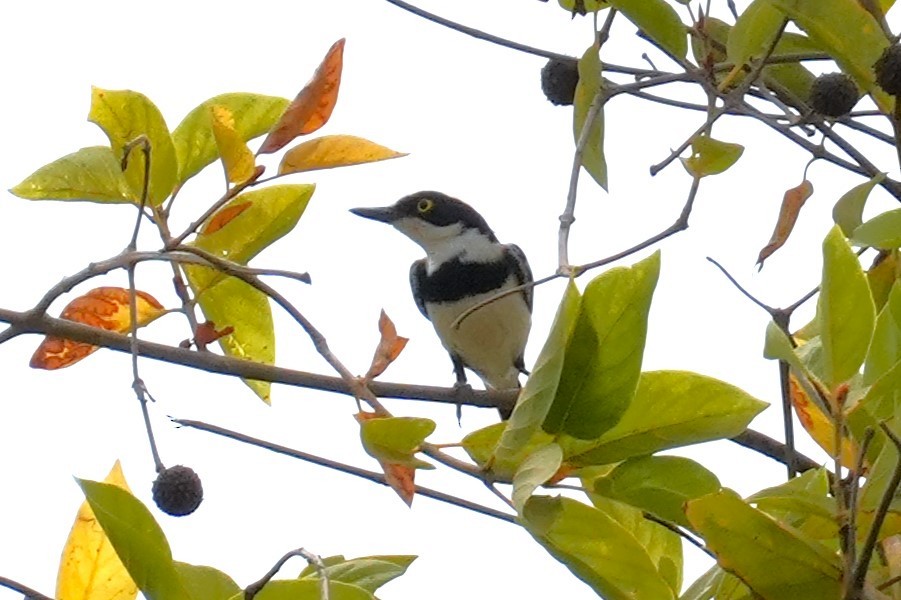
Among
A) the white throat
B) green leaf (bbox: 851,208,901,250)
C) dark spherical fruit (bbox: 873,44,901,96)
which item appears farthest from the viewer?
the white throat

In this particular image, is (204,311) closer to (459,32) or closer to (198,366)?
(198,366)

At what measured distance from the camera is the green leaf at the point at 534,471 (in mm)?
1227

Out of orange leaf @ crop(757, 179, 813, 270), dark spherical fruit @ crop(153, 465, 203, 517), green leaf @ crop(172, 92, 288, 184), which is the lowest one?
dark spherical fruit @ crop(153, 465, 203, 517)

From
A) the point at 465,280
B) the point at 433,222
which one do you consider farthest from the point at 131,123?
the point at 433,222

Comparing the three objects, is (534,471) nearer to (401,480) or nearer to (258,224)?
(401,480)

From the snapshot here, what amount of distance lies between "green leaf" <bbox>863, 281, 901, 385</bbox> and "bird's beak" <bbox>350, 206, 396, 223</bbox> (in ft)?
10.9

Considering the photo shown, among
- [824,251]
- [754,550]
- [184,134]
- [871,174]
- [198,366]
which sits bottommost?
[754,550]

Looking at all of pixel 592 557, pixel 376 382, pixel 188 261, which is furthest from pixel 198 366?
pixel 592 557

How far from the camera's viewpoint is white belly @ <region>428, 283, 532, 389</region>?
4.64 meters

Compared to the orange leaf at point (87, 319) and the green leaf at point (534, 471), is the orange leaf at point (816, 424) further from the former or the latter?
the orange leaf at point (87, 319)

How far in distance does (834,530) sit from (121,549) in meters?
0.66

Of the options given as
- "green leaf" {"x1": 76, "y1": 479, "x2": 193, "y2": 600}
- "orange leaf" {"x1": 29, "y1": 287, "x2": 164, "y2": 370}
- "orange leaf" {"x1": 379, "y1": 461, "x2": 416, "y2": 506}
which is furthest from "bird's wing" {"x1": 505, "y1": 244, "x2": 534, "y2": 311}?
"green leaf" {"x1": 76, "y1": 479, "x2": 193, "y2": 600}

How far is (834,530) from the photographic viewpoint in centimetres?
130

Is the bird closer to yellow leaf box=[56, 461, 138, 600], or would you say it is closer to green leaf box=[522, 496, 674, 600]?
yellow leaf box=[56, 461, 138, 600]
